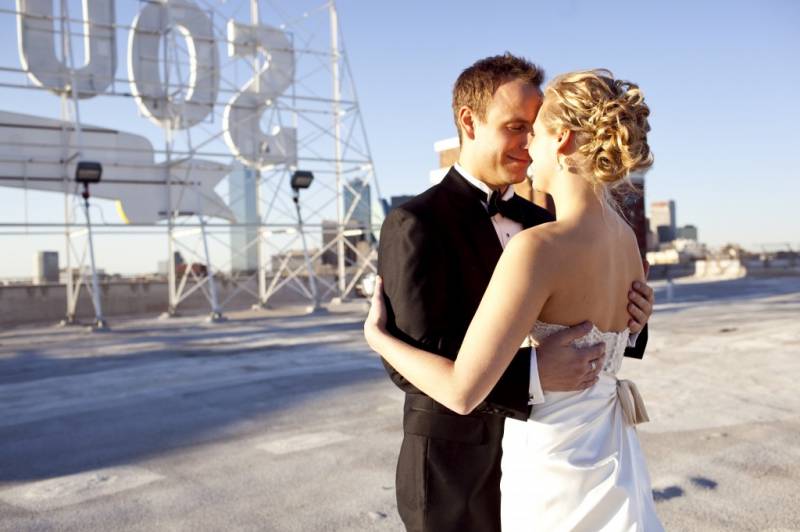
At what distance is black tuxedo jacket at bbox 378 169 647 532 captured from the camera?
1994 mm

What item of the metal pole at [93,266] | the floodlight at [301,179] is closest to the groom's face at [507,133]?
the metal pole at [93,266]

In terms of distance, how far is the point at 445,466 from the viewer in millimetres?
2066

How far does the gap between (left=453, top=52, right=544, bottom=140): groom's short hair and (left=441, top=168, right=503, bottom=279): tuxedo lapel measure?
0.22 m

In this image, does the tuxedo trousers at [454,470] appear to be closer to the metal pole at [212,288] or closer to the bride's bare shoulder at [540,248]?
the bride's bare shoulder at [540,248]

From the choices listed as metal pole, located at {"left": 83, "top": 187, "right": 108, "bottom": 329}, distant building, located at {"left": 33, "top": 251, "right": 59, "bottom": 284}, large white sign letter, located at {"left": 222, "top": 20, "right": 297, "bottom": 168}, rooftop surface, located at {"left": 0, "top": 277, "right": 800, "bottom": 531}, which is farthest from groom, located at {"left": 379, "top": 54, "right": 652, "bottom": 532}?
distant building, located at {"left": 33, "top": 251, "right": 59, "bottom": 284}

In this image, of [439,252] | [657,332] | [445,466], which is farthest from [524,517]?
[657,332]

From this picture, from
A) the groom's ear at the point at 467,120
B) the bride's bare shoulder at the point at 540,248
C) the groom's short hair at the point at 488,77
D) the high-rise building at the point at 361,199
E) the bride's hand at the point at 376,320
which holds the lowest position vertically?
the bride's hand at the point at 376,320

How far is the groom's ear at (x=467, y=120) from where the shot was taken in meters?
2.19

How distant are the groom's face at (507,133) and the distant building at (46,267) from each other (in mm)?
32855

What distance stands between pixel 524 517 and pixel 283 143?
2072cm

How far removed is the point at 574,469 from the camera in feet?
6.04

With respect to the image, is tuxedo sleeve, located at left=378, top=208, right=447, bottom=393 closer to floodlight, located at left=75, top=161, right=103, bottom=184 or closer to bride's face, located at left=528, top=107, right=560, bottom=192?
bride's face, located at left=528, top=107, right=560, bottom=192

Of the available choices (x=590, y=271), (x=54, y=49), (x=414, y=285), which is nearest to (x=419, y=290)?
(x=414, y=285)

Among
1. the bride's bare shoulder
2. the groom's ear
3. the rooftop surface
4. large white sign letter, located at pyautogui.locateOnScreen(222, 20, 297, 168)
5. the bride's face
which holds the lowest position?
the rooftop surface
